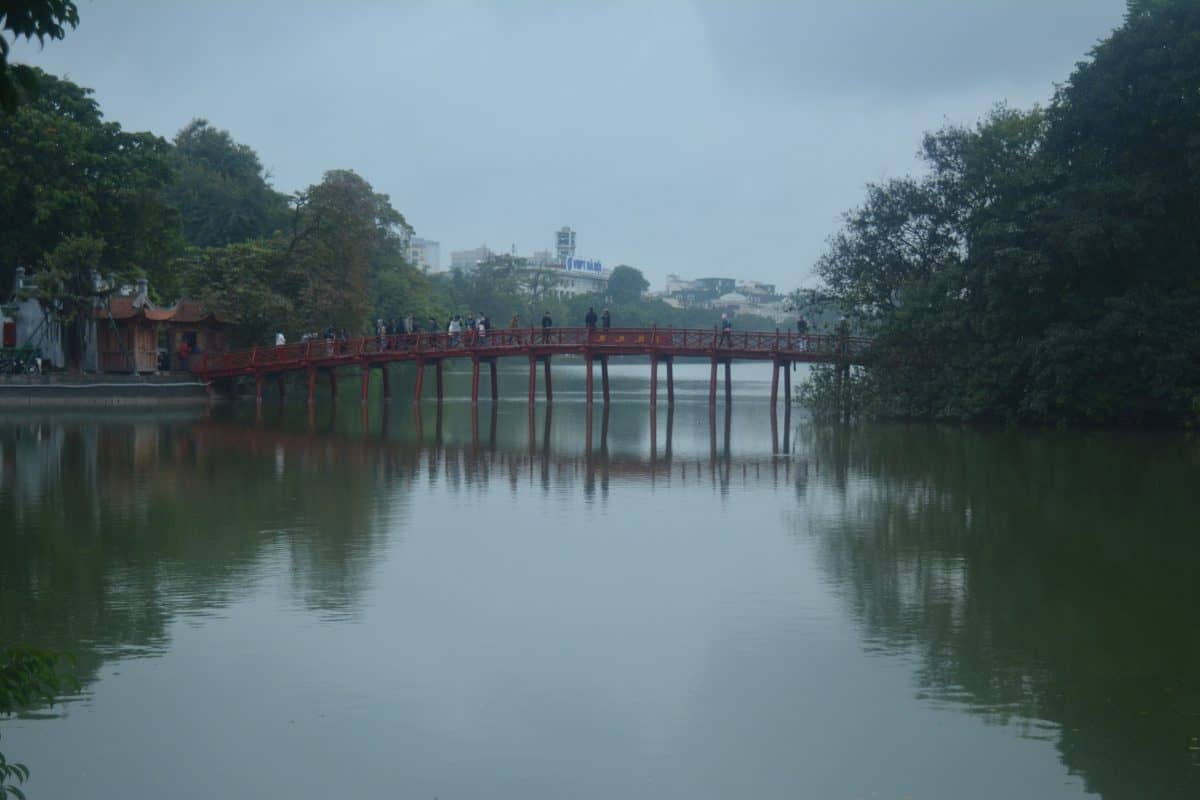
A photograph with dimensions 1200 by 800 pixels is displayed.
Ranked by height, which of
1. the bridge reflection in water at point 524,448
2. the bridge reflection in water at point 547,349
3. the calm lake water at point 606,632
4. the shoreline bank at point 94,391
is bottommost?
the calm lake water at point 606,632

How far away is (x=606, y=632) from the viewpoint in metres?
12.1

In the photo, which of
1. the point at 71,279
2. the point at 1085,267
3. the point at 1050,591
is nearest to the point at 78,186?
the point at 71,279

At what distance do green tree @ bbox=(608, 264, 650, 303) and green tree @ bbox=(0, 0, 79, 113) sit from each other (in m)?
139

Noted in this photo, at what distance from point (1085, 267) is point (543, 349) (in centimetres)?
1703

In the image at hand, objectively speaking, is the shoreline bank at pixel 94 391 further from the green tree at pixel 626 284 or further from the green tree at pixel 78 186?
the green tree at pixel 626 284

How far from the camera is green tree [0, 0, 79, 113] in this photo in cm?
520

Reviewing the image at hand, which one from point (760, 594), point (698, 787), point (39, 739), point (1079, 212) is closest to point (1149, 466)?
point (1079, 212)

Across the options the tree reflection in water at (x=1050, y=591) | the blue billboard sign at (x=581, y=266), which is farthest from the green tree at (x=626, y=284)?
the tree reflection in water at (x=1050, y=591)

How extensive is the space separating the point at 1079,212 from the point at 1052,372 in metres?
4.14

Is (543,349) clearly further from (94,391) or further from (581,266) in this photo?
(581,266)

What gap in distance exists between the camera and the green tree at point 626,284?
14638 cm

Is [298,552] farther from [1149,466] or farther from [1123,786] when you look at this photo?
[1149,466]

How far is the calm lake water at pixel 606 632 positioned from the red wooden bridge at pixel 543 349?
17478 mm

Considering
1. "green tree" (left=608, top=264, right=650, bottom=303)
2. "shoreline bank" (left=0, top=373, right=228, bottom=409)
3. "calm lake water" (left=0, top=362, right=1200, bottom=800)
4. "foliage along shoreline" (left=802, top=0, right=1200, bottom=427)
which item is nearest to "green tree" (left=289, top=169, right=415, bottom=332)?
"shoreline bank" (left=0, top=373, right=228, bottom=409)
